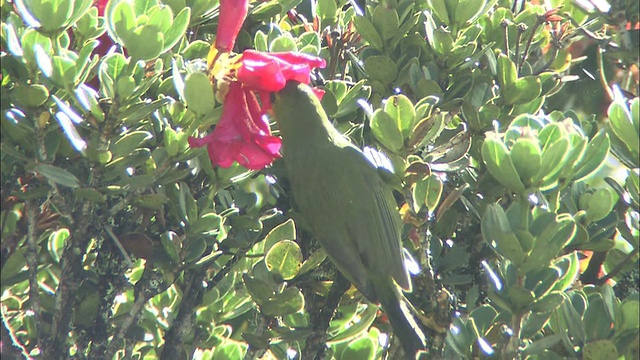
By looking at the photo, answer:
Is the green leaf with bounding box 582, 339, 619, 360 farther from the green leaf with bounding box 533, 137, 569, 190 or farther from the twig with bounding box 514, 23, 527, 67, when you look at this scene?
the twig with bounding box 514, 23, 527, 67

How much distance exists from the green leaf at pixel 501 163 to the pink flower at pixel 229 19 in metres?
0.67

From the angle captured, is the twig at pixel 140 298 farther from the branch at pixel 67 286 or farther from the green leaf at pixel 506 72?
the green leaf at pixel 506 72

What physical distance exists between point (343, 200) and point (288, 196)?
18 centimetres

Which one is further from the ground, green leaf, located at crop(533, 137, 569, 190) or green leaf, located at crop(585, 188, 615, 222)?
green leaf, located at crop(533, 137, 569, 190)

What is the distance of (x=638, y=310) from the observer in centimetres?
184

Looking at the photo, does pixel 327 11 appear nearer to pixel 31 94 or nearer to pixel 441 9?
pixel 441 9

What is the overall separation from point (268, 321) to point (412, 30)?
993 millimetres

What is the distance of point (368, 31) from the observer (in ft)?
7.80

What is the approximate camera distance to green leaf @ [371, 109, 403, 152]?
203 centimetres

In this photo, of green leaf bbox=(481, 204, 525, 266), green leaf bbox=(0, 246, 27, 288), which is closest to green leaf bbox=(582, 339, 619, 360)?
green leaf bbox=(481, 204, 525, 266)

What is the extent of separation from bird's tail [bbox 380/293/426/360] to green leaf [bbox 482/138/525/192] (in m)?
0.47

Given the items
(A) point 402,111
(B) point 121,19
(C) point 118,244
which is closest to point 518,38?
(A) point 402,111

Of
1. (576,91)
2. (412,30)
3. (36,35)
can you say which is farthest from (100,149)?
(576,91)

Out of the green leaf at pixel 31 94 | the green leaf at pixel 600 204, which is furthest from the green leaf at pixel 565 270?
the green leaf at pixel 31 94
